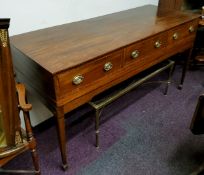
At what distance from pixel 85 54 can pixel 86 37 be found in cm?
24

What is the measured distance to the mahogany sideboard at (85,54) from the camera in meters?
1.10

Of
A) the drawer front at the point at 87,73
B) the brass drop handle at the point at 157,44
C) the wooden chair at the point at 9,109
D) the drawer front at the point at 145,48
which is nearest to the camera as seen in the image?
the wooden chair at the point at 9,109

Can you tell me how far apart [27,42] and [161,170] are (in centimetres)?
116

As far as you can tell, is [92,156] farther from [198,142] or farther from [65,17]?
[65,17]

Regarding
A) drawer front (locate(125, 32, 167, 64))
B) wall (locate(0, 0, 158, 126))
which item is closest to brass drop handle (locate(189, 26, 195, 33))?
drawer front (locate(125, 32, 167, 64))

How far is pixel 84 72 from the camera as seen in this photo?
1139 mm

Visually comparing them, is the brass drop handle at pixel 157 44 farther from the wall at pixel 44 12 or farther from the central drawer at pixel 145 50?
the wall at pixel 44 12

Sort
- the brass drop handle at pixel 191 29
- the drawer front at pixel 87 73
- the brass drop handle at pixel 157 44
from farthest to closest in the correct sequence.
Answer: the brass drop handle at pixel 191 29 < the brass drop handle at pixel 157 44 < the drawer front at pixel 87 73

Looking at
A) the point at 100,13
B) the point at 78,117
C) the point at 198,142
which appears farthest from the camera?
the point at 78,117

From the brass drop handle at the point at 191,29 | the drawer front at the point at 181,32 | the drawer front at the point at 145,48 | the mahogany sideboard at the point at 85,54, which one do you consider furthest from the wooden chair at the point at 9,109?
the brass drop handle at the point at 191,29

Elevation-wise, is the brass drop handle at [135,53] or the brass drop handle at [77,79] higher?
the brass drop handle at [135,53]

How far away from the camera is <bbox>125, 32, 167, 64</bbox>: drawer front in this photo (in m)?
1.36

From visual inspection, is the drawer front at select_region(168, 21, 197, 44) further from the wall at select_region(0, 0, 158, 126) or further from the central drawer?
the wall at select_region(0, 0, 158, 126)

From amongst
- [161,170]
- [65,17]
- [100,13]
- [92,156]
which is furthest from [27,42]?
[161,170]
